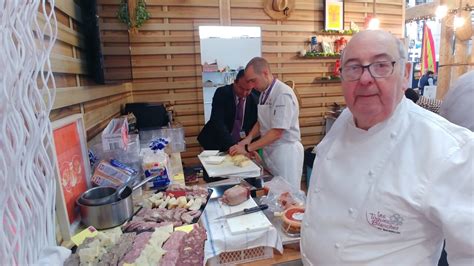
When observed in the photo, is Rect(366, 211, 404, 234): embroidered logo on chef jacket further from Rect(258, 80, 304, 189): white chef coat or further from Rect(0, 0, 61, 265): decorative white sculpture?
Rect(258, 80, 304, 189): white chef coat

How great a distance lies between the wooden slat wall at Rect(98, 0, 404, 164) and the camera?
12.5 feet

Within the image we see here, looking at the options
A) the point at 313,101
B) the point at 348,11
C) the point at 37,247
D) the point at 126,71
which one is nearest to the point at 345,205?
the point at 37,247

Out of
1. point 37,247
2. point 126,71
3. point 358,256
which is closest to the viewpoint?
point 37,247

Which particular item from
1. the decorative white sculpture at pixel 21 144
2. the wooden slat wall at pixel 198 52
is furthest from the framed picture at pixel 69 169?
the wooden slat wall at pixel 198 52

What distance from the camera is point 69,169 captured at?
127cm

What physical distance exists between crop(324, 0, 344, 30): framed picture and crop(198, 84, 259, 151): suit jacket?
190cm

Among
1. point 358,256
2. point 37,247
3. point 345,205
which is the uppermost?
point 37,247

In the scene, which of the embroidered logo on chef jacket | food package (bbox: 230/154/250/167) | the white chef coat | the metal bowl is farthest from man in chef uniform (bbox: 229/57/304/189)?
the embroidered logo on chef jacket

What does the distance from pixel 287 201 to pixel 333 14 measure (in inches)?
147

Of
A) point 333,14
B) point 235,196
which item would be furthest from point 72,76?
point 333,14

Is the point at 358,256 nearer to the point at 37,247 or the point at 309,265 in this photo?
the point at 309,265

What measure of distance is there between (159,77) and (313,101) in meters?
2.37

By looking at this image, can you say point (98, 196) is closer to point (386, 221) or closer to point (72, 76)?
point (72, 76)

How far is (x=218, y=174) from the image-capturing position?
198 centimetres
